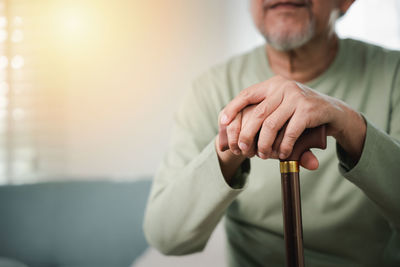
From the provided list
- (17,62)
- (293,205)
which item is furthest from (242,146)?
(17,62)

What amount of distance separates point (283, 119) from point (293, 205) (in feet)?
0.40

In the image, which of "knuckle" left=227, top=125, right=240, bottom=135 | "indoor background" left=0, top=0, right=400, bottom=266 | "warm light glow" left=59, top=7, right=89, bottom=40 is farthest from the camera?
"warm light glow" left=59, top=7, right=89, bottom=40

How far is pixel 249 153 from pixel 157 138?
147 centimetres

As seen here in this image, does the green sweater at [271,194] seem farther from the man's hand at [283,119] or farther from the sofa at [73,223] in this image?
the sofa at [73,223]

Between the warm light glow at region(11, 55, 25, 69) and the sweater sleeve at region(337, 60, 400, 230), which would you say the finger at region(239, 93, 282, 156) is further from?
the warm light glow at region(11, 55, 25, 69)

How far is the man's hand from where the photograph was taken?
1.57ft

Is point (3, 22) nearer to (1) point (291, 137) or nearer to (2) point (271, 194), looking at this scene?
(2) point (271, 194)

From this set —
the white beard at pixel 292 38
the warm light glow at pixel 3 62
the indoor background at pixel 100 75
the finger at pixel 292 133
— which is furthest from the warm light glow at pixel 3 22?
the finger at pixel 292 133

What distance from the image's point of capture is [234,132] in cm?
53

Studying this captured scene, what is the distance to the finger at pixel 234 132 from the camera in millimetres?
527

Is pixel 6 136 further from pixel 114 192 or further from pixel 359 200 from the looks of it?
pixel 359 200

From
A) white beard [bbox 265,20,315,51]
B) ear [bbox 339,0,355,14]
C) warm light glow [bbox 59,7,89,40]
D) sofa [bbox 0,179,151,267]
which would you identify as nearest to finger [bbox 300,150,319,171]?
white beard [bbox 265,20,315,51]

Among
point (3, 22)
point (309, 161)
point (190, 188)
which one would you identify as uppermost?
point (3, 22)

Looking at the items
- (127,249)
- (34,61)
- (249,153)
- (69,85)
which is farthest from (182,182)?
(34,61)
